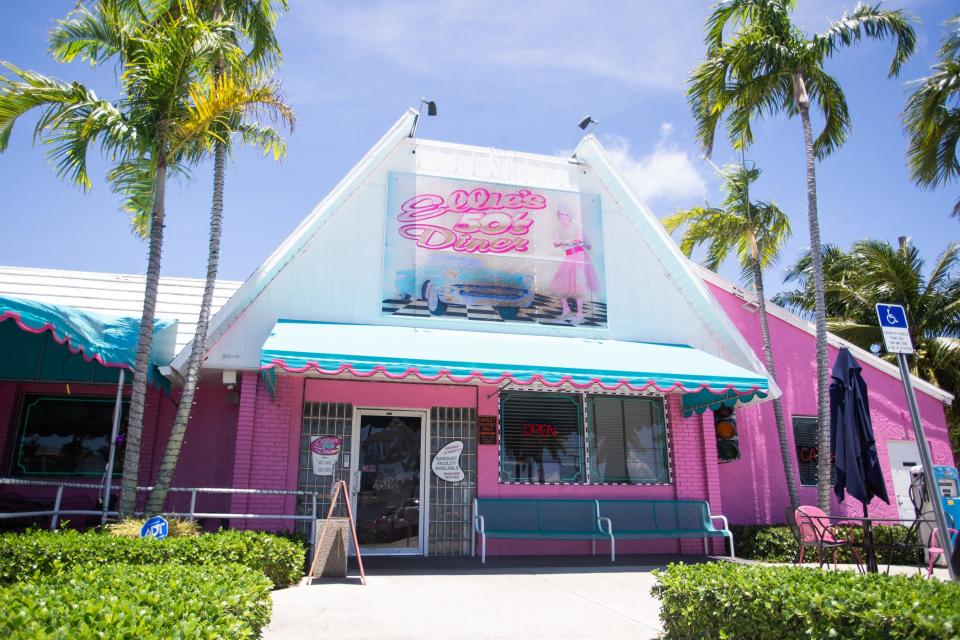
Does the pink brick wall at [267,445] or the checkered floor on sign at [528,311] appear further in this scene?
the checkered floor on sign at [528,311]

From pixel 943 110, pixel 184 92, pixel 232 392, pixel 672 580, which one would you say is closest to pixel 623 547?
pixel 672 580

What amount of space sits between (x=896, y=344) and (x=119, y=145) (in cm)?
986

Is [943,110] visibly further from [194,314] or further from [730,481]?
[194,314]

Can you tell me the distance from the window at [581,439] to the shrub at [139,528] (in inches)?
207

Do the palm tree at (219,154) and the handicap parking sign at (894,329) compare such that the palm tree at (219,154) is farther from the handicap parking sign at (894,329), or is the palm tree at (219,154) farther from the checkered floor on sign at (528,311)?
the handicap parking sign at (894,329)

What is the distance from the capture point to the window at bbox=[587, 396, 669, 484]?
1210 cm

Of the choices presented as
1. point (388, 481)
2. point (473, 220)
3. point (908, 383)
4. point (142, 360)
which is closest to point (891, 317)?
point (908, 383)

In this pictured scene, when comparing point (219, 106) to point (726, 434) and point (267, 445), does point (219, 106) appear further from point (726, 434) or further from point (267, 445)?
point (726, 434)

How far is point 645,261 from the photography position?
13.1m

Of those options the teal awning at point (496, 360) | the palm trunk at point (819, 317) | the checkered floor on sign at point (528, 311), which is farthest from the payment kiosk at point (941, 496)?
→ the checkered floor on sign at point (528, 311)

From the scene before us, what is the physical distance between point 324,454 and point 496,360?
11.7ft

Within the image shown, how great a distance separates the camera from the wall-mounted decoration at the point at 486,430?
11.6m

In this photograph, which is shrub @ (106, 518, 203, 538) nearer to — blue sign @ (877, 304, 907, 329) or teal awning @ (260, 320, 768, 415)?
teal awning @ (260, 320, 768, 415)

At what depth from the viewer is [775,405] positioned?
13.3 m
